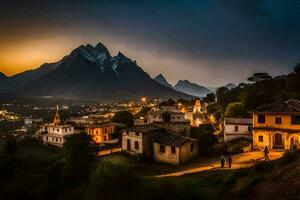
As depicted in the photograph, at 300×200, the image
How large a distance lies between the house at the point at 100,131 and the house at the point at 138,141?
800 inches

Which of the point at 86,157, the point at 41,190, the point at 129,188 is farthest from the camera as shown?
the point at 86,157

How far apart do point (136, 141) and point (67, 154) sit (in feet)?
37.7

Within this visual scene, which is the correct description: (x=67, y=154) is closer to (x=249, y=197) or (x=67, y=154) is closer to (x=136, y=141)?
(x=136, y=141)

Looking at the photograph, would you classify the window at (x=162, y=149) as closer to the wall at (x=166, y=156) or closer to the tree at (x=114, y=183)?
the wall at (x=166, y=156)

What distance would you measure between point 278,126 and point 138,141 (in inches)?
722

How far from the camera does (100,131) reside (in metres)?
63.4

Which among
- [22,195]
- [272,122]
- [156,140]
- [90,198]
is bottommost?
[22,195]

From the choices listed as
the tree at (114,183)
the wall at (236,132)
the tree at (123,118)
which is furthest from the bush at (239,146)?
the tree at (123,118)

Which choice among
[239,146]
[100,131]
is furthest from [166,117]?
[239,146]

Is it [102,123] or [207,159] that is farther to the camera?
[102,123]

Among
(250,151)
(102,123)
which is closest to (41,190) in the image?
(250,151)

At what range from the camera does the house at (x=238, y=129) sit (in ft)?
130

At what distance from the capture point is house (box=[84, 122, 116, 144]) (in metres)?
63.0

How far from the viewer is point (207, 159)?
3622 centimetres
